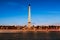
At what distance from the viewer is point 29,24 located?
177500 mm

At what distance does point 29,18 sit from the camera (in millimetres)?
171500

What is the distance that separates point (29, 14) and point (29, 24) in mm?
10785

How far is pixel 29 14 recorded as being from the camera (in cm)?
17038

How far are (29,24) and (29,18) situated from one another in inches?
306

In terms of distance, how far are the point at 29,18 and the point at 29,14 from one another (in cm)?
336
